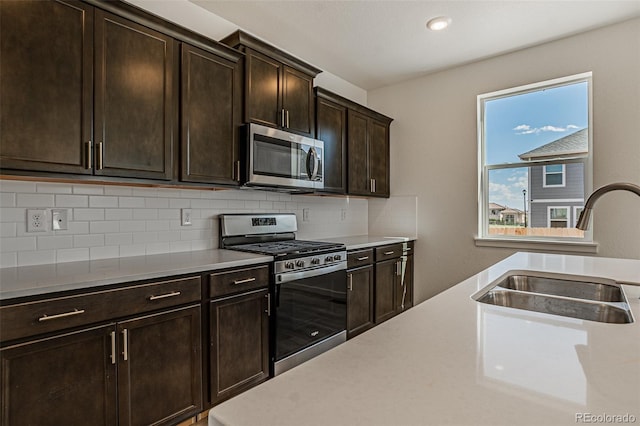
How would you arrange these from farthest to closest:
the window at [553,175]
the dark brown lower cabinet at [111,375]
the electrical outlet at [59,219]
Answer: the window at [553,175] < the electrical outlet at [59,219] < the dark brown lower cabinet at [111,375]

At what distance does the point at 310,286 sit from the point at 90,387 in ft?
4.59

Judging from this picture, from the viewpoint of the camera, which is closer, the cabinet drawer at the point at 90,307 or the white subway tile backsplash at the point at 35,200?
the cabinet drawer at the point at 90,307

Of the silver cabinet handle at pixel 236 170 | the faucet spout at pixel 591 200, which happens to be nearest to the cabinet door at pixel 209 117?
the silver cabinet handle at pixel 236 170

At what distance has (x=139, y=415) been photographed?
1611mm

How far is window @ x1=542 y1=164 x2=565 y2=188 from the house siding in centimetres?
3

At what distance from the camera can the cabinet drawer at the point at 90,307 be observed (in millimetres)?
1270

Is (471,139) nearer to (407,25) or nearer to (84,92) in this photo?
(407,25)

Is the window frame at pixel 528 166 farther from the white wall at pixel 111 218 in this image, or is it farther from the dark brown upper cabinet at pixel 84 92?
the dark brown upper cabinet at pixel 84 92

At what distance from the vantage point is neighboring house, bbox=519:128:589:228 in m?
2.99

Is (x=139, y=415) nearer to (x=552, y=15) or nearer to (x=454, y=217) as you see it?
(x=454, y=217)

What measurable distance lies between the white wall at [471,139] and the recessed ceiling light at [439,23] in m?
0.95

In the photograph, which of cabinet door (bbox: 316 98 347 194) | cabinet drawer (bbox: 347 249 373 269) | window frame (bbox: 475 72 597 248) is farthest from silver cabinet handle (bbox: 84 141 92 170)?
window frame (bbox: 475 72 597 248)

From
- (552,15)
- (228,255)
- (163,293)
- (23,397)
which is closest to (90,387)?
(23,397)

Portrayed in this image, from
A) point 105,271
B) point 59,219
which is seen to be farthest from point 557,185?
point 59,219
